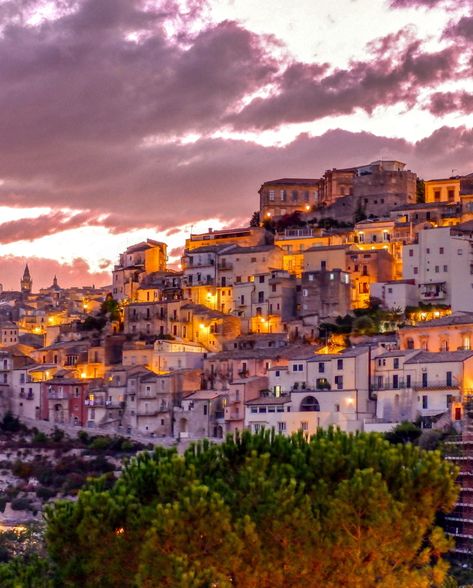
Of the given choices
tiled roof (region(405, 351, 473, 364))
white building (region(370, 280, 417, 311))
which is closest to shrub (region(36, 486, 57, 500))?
tiled roof (region(405, 351, 473, 364))

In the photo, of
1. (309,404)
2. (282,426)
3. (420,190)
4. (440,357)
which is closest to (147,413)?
(282,426)

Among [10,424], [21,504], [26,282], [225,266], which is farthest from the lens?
[26,282]

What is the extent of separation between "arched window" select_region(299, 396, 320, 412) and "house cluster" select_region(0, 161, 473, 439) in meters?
0.05

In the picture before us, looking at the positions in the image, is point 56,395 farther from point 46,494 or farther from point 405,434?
point 405,434

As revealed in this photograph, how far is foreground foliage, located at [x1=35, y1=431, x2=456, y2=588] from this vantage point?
96.3ft

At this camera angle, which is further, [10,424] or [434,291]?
[10,424]

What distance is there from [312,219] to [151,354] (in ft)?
68.5

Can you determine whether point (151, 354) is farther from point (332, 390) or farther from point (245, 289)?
point (332, 390)

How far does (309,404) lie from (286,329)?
15.2 metres

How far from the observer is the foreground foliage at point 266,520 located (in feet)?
96.3

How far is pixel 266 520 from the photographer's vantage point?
30188 mm

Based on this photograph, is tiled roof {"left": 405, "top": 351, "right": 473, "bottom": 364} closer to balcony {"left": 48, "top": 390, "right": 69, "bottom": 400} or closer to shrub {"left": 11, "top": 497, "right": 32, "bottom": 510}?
shrub {"left": 11, "top": 497, "right": 32, "bottom": 510}

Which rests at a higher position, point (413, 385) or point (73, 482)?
point (413, 385)

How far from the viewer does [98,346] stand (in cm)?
8562
